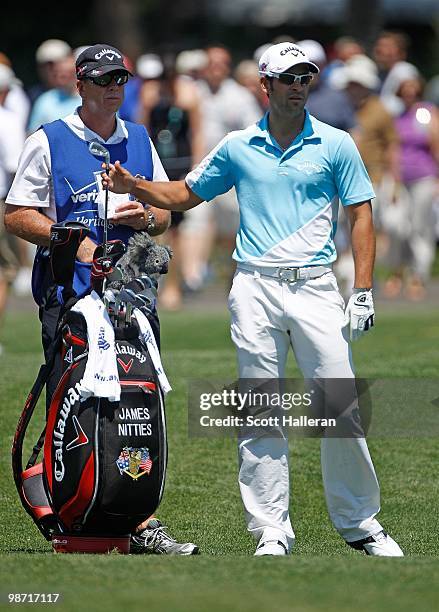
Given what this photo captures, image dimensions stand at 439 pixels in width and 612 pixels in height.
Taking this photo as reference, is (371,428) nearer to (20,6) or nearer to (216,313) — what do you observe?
(216,313)

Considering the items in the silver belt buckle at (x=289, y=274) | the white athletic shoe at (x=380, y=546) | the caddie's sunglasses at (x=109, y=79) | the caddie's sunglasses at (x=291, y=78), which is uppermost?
the caddie's sunglasses at (x=109, y=79)

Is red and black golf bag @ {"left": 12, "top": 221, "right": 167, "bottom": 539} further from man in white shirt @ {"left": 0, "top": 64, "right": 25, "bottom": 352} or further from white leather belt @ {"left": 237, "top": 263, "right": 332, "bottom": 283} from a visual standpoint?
man in white shirt @ {"left": 0, "top": 64, "right": 25, "bottom": 352}

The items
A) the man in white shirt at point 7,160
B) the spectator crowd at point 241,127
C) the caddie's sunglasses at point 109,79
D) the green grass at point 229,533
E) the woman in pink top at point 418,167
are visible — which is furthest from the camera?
the woman in pink top at point 418,167

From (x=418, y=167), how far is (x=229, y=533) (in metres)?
9.68

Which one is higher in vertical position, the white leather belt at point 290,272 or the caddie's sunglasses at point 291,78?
the caddie's sunglasses at point 291,78

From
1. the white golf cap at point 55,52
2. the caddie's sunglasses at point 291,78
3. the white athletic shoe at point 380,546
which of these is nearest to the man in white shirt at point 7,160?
the white golf cap at point 55,52

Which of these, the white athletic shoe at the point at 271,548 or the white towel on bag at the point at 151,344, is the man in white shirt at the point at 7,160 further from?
the white athletic shoe at the point at 271,548

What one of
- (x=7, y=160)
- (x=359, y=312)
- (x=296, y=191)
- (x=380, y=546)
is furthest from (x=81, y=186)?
(x=7, y=160)

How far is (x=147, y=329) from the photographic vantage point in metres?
6.82

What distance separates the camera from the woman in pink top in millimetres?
16719

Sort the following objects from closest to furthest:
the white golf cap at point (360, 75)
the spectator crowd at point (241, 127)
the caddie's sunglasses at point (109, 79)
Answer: the caddie's sunglasses at point (109, 79) < the spectator crowd at point (241, 127) < the white golf cap at point (360, 75)

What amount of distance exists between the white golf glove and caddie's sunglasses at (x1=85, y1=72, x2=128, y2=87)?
4.70ft

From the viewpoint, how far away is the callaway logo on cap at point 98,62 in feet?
22.9

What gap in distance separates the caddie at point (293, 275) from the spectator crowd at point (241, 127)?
7.20m
